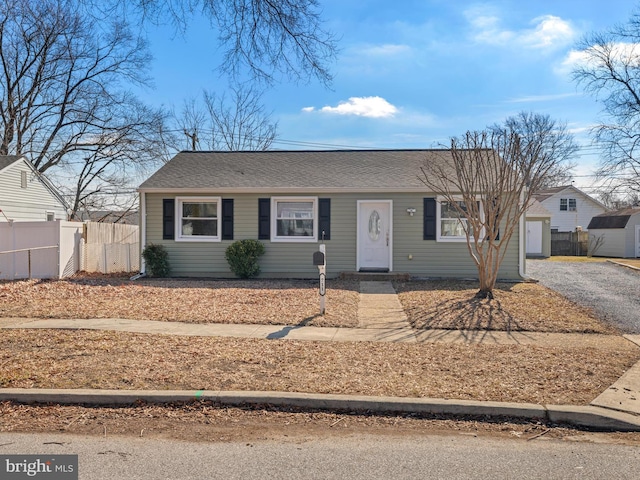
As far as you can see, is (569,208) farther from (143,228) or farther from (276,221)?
(143,228)

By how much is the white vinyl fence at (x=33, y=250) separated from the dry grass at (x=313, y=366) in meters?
8.06

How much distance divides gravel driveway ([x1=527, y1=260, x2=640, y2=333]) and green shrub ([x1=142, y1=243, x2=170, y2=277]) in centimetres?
1108

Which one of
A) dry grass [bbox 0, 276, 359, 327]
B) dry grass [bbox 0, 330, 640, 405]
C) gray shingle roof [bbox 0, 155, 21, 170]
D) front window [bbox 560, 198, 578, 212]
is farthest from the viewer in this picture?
front window [bbox 560, 198, 578, 212]

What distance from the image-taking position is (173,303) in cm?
1030

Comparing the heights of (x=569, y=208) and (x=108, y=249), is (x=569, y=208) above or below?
above

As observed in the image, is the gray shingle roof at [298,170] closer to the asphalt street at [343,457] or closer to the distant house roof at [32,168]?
the distant house roof at [32,168]

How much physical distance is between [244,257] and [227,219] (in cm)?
146

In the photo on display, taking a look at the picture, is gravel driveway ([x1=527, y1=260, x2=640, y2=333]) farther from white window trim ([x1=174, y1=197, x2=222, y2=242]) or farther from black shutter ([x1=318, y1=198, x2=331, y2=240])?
white window trim ([x1=174, y1=197, x2=222, y2=242])

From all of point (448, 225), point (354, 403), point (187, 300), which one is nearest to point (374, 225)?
point (448, 225)

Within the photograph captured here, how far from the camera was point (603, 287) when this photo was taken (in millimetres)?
13234

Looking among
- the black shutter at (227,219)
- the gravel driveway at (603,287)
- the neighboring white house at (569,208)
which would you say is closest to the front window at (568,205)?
the neighboring white house at (569,208)

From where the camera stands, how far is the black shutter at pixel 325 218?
14.9m

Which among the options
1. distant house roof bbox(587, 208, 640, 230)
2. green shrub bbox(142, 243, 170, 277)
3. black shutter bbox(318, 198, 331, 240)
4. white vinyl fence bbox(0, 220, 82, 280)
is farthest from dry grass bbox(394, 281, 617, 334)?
distant house roof bbox(587, 208, 640, 230)

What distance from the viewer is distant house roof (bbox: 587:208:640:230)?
31156 millimetres
